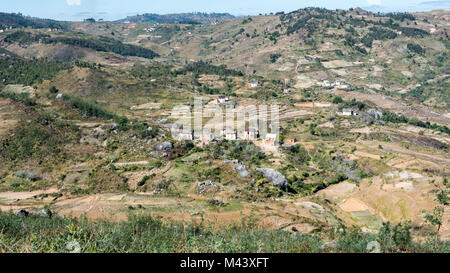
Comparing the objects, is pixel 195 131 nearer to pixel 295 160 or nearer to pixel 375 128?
pixel 295 160

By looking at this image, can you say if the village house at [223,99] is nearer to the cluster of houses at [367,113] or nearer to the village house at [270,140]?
the cluster of houses at [367,113]

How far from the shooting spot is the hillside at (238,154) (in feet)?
80.3

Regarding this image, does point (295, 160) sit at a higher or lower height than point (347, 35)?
lower

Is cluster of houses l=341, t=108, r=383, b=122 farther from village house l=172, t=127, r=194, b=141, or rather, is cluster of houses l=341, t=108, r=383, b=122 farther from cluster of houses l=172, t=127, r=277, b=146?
village house l=172, t=127, r=194, b=141

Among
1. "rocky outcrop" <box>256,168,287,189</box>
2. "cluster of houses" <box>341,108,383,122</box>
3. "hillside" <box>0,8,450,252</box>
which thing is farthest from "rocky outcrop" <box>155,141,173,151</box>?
"cluster of houses" <box>341,108,383,122</box>

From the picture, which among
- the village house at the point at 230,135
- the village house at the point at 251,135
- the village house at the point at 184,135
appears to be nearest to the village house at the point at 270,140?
the village house at the point at 251,135

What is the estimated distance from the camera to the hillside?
2448cm

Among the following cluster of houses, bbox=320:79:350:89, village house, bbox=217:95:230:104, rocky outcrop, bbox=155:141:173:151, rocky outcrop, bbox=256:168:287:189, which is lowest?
rocky outcrop, bbox=256:168:287:189

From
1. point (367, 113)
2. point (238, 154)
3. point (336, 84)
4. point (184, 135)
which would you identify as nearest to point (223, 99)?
point (184, 135)

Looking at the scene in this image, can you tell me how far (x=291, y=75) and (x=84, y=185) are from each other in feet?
297

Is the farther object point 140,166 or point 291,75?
point 291,75

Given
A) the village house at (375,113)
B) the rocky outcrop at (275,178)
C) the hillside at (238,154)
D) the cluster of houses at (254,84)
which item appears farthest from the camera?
the cluster of houses at (254,84)

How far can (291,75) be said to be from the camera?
111 m
